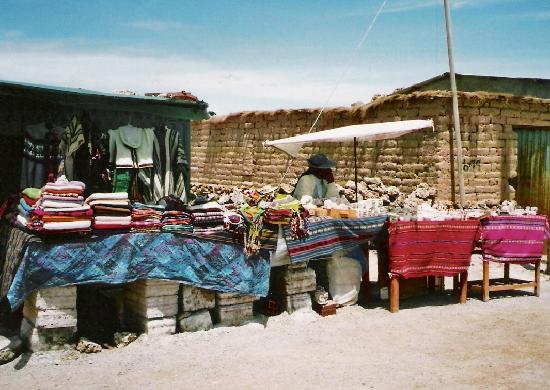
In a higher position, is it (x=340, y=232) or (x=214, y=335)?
(x=340, y=232)

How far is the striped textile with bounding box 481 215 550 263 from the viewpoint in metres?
7.67

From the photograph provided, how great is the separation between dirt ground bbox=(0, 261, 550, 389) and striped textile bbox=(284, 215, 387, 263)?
766mm

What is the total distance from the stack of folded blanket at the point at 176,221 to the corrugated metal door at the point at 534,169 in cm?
829

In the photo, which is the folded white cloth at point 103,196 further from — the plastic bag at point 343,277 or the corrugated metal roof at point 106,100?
the plastic bag at point 343,277

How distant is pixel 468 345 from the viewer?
5957 millimetres

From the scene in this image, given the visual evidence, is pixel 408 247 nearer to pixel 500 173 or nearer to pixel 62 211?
pixel 62 211

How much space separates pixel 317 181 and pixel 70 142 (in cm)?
356

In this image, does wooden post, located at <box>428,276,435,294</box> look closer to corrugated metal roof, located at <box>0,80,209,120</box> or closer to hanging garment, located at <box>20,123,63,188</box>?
corrugated metal roof, located at <box>0,80,209,120</box>

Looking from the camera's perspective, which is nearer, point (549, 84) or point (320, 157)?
point (320, 157)

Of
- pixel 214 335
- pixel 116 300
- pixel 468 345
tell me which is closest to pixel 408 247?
pixel 468 345

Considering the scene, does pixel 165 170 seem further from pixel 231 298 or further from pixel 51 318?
pixel 51 318

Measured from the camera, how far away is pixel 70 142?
7570 millimetres

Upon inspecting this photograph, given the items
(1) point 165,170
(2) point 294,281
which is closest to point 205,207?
(2) point 294,281

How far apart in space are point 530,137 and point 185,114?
7648mm
